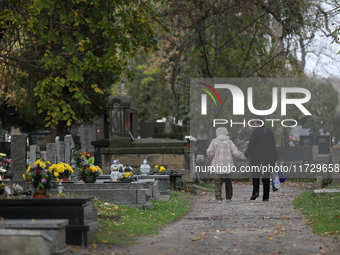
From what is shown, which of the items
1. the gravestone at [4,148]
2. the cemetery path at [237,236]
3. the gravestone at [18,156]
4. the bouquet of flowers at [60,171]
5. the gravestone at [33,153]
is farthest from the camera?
the gravestone at [4,148]

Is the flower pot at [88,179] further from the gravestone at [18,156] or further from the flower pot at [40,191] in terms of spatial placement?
the flower pot at [40,191]

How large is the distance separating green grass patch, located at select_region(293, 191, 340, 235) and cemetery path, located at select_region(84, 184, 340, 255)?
0.62 ft

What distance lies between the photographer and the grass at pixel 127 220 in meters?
8.34

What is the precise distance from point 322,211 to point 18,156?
21.2 feet

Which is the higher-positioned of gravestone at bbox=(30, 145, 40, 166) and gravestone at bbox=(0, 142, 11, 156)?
gravestone at bbox=(0, 142, 11, 156)

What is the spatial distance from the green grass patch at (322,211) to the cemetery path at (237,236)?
7.4 inches

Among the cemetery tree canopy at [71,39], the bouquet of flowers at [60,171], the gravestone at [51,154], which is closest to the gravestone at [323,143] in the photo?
the cemetery tree canopy at [71,39]

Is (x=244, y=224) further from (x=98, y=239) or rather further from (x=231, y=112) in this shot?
(x=231, y=112)

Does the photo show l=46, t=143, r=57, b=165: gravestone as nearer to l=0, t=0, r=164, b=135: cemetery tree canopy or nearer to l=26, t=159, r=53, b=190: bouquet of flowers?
l=0, t=0, r=164, b=135: cemetery tree canopy

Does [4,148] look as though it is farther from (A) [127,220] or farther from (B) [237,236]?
(B) [237,236]

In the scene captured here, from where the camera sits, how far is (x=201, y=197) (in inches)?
691

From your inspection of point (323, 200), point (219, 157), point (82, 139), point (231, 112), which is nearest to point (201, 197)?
point (219, 157)

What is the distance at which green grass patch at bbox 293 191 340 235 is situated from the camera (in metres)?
8.95

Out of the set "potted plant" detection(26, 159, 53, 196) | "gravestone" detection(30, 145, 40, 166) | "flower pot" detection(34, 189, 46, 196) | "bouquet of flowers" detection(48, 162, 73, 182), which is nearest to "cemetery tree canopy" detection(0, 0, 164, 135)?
"gravestone" detection(30, 145, 40, 166)
